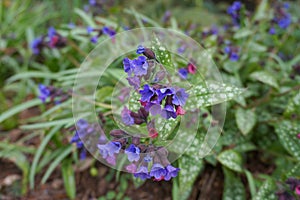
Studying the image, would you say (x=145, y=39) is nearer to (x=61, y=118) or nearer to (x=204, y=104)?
(x=61, y=118)

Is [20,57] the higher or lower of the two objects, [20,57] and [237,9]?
the higher

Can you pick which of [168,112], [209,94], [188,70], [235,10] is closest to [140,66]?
[168,112]

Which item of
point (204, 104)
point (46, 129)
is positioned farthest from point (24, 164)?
point (204, 104)

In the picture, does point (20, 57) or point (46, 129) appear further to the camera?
point (20, 57)

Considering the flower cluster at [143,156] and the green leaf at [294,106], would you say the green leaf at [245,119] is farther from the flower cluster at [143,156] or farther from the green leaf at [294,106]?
the flower cluster at [143,156]

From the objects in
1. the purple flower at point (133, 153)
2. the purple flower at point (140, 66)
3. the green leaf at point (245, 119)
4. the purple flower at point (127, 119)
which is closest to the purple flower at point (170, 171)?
the purple flower at point (133, 153)

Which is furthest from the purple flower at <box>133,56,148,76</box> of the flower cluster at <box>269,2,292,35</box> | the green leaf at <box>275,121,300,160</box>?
the flower cluster at <box>269,2,292,35</box>

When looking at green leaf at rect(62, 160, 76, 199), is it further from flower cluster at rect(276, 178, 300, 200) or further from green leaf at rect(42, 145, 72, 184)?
Result: flower cluster at rect(276, 178, 300, 200)

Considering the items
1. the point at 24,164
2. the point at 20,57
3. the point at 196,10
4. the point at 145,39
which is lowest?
the point at 24,164
